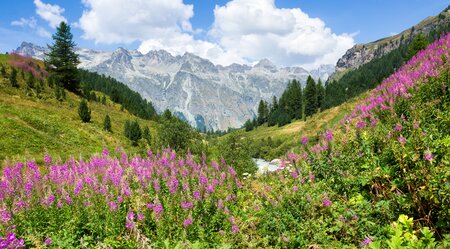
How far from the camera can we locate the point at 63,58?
4981 centimetres

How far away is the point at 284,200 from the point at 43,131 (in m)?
25.2

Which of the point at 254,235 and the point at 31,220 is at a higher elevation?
the point at 31,220

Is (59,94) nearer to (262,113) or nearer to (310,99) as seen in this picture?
(310,99)

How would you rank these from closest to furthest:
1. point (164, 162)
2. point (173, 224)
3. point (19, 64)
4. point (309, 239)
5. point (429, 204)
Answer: point (429, 204) → point (309, 239) → point (173, 224) → point (164, 162) → point (19, 64)

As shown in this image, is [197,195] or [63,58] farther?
[63,58]

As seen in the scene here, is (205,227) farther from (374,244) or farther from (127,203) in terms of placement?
(374,244)

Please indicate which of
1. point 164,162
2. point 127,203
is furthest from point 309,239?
point 164,162

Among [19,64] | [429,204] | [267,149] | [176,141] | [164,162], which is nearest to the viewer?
[429,204]

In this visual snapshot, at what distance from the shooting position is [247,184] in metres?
9.39

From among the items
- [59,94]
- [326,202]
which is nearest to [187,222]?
A: [326,202]

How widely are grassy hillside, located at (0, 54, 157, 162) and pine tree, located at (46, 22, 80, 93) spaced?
1035 cm

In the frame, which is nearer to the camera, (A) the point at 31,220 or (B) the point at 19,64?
(A) the point at 31,220

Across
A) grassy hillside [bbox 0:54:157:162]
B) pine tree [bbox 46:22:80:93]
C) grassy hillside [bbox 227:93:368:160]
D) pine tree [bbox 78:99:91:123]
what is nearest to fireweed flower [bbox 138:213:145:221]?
grassy hillside [bbox 227:93:368:160]

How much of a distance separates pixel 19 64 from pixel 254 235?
2274 inches
